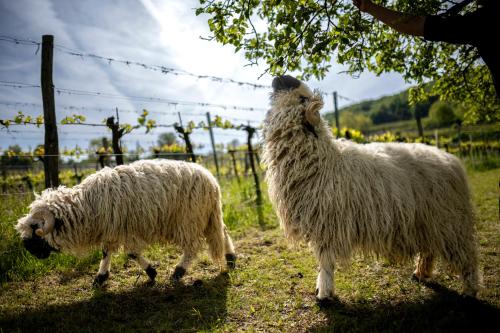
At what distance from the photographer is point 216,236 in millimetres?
4152

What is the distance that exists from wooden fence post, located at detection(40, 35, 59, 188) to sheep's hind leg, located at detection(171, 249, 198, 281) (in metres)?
2.50

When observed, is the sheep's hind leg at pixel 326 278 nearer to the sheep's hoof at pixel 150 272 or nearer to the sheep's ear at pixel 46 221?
the sheep's hoof at pixel 150 272

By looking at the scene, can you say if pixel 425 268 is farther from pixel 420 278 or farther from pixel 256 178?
pixel 256 178

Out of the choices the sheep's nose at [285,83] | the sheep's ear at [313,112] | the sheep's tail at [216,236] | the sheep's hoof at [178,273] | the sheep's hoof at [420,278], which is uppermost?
the sheep's nose at [285,83]

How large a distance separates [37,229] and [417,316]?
398 cm

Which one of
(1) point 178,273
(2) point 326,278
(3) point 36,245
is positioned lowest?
(1) point 178,273

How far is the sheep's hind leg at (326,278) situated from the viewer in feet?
9.69

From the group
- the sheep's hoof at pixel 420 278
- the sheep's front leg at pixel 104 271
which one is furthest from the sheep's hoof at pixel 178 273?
the sheep's hoof at pixel 420 278

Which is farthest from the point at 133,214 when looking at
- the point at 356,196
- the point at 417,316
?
the point at 417,316

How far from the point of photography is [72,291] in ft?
12.0

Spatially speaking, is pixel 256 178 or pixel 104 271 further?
pixel 256 178

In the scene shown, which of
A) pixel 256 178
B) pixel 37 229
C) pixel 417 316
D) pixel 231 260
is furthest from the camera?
pixel 256 178

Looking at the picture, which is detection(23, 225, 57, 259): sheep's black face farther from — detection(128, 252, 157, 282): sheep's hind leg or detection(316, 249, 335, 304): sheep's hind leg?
detection(316, 249, 335, 304): sheep's hind leg

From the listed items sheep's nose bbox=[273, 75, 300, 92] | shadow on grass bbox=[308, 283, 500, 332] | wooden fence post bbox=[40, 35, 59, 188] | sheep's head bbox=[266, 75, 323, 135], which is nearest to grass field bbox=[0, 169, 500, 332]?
shadow on grass bbox=[308, 283, 500, 332]
